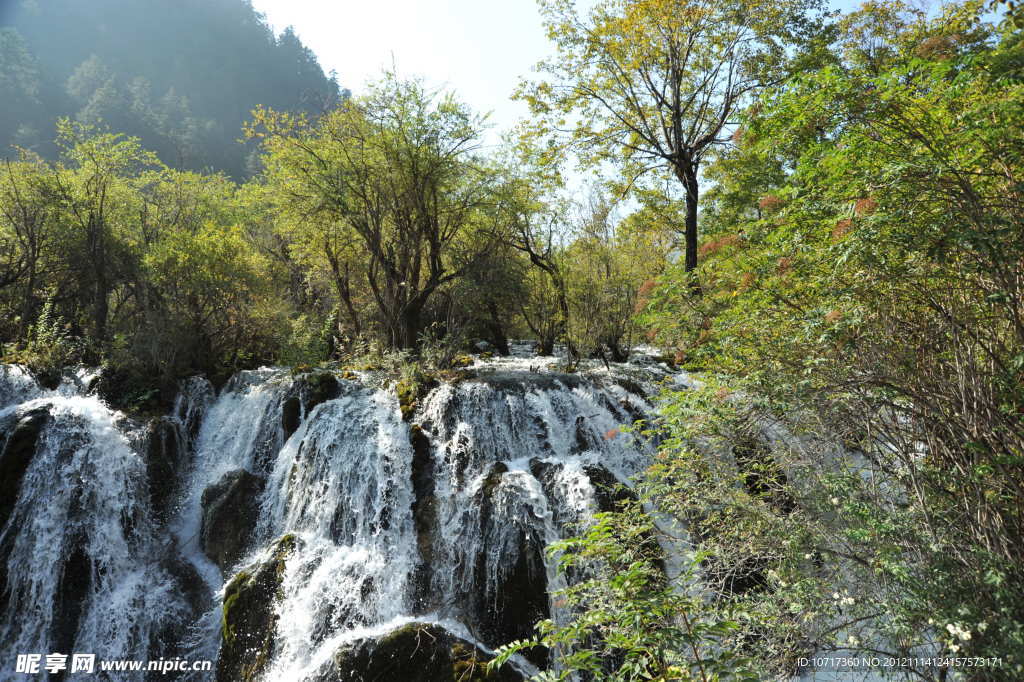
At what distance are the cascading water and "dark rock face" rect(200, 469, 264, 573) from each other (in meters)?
0.03

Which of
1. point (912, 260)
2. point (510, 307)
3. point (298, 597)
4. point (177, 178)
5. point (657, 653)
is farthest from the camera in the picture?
point (510, 307)

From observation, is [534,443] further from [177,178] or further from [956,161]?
[177,178]

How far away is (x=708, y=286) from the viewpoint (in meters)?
7.75

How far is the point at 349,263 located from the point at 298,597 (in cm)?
1218

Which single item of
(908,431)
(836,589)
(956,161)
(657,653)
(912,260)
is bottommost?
(836,589)

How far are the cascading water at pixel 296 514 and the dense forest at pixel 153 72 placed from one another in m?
34.1

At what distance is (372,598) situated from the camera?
648 cm

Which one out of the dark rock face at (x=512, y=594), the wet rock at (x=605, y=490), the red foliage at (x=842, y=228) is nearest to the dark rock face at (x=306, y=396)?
the dark rock face at (x=512, y=594)

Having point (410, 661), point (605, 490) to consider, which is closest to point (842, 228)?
point (605, 490)

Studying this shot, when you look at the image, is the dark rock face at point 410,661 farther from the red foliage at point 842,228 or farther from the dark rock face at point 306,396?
the red foliage at point 842,228

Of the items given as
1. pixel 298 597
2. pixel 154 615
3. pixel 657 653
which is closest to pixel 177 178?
pixel 154 615

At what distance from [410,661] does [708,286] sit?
7.09m

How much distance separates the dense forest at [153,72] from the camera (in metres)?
42.5

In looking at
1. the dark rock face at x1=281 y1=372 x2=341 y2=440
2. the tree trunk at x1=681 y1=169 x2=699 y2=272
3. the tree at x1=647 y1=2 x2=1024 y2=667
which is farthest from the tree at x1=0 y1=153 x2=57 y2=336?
the tree trunk at x1=681 y1=169 x2=699 y2=272
